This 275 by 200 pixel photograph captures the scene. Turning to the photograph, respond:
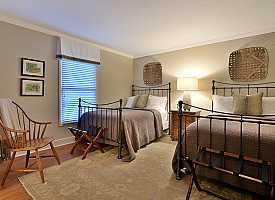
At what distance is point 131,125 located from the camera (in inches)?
118

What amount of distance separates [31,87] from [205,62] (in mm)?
3565

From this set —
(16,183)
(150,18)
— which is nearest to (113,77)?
(150,18)

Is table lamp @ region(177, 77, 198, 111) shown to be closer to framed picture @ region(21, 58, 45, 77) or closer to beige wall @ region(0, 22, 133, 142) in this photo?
beige wall @ region(0, 22, 133, 142)

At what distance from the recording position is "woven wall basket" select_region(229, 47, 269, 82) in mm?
3312

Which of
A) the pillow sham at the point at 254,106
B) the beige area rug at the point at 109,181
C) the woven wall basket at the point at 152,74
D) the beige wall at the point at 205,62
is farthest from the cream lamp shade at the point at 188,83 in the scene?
the beige area rug at the point at 109,181

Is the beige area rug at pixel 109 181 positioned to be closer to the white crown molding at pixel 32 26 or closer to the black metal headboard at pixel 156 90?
the black metal headboard at pixel 156 90

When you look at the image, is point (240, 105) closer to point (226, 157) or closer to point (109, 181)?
point (226, 157)

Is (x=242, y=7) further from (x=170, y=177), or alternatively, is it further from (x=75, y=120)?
(x=75, y=120)

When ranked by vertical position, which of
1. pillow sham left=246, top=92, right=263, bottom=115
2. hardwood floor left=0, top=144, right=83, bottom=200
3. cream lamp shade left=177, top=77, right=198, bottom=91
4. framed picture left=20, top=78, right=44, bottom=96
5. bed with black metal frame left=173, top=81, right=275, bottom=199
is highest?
cream lamp shade left=177, top=77, right=198, bottom=91

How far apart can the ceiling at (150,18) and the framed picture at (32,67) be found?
2.19 feet

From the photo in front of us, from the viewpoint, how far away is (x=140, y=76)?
524 cm

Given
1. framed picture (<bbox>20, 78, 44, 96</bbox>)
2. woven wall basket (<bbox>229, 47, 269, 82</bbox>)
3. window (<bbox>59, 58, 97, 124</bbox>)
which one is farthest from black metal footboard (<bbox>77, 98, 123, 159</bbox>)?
woven wall basket (<bbox>229, 47, 269, 82</bbox>)

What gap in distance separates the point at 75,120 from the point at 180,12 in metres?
2.90

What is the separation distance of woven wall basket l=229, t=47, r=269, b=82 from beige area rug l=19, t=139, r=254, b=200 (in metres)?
2.20
